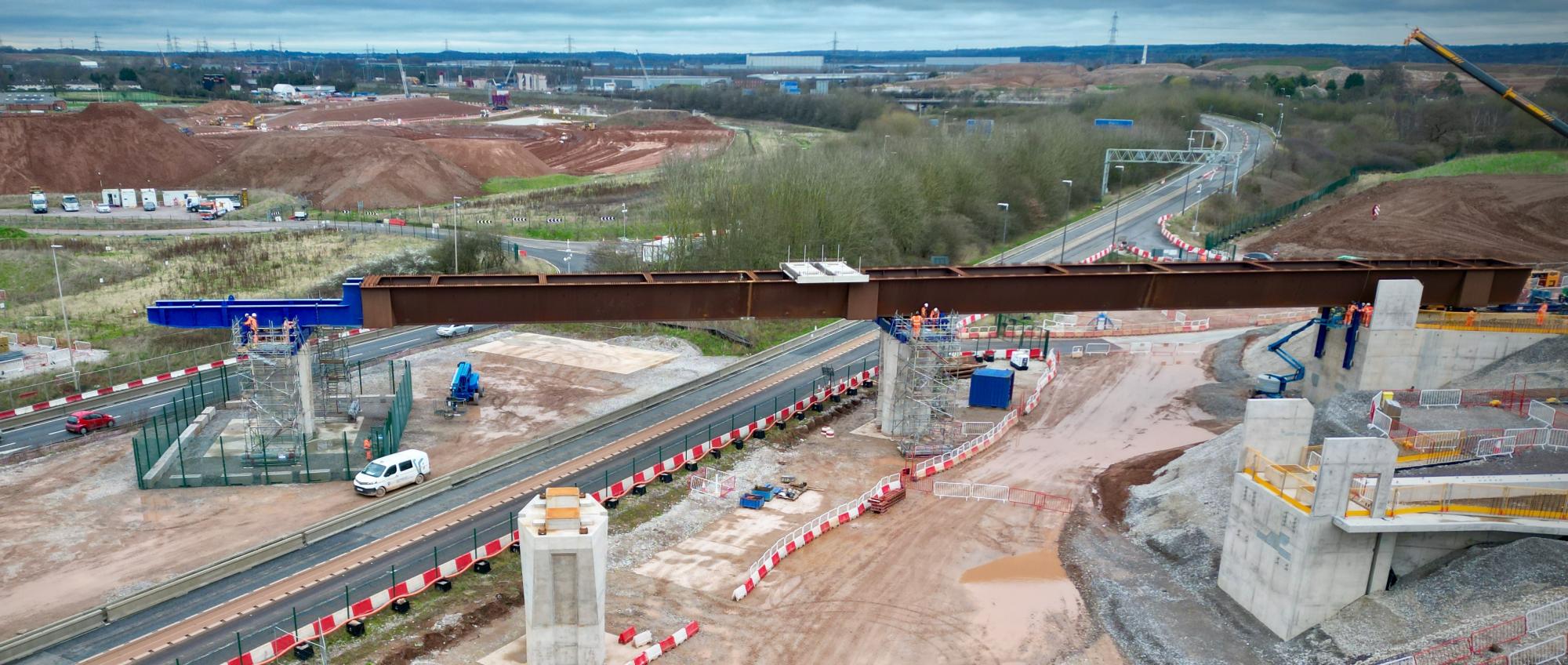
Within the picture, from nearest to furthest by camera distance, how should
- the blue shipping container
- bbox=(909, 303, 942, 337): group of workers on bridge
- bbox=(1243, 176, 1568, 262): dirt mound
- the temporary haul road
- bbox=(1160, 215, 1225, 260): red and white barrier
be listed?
the temporary haul road, bbox=(909, 303, 942, 337): group of workers on bridge, the blue shipping container, bbox=(1243, 176, 1568, 262): dirt mound, bbox=(1160, 215, 1225, 260): red and white barrier

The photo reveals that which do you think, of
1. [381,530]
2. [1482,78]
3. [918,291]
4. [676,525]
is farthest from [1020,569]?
[1482,78]

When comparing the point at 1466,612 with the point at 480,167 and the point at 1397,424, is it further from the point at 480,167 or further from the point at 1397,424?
the point at 480,167

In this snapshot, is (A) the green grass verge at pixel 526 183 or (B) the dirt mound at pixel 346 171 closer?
(B) the dirt mound at pixel 346 171

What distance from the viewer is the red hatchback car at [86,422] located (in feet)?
140

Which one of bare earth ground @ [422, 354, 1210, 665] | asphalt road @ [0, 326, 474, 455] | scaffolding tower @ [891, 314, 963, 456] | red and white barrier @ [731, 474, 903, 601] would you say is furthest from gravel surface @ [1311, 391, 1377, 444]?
asphalt road @ [0, 326, 474, 455]

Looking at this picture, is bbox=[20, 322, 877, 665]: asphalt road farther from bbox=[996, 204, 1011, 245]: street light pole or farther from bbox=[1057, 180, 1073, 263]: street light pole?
bbox=[996, 204, 1011, 245]: street light pole

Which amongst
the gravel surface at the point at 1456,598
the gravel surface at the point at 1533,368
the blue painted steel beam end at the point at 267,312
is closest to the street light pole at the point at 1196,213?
the gravel surface at the point at 1533,368

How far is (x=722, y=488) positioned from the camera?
38.2m

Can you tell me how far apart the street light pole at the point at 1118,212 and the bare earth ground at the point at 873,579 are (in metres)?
52.1

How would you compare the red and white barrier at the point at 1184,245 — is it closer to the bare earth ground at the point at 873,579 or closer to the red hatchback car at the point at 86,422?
the bare earth ground at the point at 873,579

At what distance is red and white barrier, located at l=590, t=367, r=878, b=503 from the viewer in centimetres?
3756

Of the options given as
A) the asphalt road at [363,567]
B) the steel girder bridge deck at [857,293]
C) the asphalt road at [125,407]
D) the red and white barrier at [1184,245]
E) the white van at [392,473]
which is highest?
the steel girder bridge deck at [857,293]

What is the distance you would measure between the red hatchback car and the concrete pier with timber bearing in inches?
1109

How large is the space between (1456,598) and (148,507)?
41060mm
